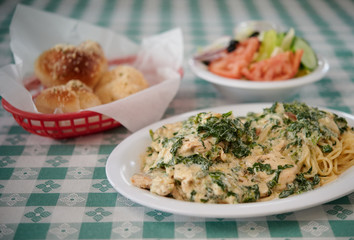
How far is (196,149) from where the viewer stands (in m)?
2.59

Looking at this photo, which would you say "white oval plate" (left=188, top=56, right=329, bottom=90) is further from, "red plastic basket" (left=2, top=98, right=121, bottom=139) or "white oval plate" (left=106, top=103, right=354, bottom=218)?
"white oval plate" (left=106, top=103, right=354, bottom=218)

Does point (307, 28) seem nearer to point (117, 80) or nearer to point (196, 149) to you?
point (117, 80)

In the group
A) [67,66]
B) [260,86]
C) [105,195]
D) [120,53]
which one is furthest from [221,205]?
[120,53]

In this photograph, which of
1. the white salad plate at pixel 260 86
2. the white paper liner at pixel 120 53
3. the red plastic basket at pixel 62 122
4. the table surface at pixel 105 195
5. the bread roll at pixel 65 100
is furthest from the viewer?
the white salad plate at pixel 260 86

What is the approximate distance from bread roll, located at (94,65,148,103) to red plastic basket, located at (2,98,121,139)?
0.32 meters

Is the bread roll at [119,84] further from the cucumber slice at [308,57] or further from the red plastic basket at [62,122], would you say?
the cucumber slice at [308,57]

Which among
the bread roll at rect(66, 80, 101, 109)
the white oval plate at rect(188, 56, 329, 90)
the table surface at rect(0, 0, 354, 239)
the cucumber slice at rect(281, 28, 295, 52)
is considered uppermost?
the bread roll at rect(66, 80, 101, 109)

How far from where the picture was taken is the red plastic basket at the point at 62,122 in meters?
3.16

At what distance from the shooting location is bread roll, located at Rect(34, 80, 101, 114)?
10.8 feet

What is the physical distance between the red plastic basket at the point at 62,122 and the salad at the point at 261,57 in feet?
4.60

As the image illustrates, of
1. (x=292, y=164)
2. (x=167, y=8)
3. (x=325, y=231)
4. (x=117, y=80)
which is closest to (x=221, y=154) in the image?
(x=292, y=164)

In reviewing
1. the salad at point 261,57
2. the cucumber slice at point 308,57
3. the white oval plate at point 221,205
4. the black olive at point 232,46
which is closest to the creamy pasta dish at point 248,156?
the white oval plate at point 221,205

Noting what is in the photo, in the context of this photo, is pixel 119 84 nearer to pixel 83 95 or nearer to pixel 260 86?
pixel 83 95

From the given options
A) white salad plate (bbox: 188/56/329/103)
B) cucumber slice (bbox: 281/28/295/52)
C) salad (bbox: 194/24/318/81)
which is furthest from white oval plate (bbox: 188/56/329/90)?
cucumber slice (bbox: 281/28/295/52)
